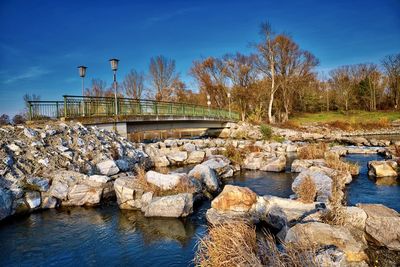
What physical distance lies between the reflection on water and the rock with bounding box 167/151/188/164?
368 inches

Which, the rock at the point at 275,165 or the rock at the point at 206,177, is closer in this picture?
the rock at the point at 206,177

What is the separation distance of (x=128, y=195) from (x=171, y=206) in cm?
186

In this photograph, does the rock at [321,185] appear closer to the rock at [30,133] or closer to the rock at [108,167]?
the rock at [108,167]

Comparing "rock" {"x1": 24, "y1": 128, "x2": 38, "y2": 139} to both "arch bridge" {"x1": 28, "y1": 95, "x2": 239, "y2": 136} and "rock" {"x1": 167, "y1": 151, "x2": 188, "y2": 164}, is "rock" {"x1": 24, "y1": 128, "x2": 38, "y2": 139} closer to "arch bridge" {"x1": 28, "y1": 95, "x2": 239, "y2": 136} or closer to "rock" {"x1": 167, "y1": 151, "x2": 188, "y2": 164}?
"arch bridge" {"x1": 28, "y1": 95, "x2": 239, "y2": 136}

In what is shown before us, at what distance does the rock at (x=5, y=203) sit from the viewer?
8.73 metres

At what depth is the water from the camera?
6477 millimetres

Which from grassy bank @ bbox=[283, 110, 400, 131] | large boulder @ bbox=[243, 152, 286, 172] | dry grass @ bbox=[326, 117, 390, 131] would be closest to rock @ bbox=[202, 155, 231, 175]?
large boulder @ bbox=[243, 152, 286, 172]

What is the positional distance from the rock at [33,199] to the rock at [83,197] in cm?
81

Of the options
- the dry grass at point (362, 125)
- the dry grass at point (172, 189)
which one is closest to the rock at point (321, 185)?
the dry grass at point (172, 189)

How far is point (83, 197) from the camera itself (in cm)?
1016

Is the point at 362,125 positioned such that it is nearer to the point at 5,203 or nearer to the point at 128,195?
the point at 128,195

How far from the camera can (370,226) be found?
6551 mm

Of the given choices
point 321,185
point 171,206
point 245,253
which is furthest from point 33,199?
point 321,185

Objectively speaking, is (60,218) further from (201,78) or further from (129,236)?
(201,78)
